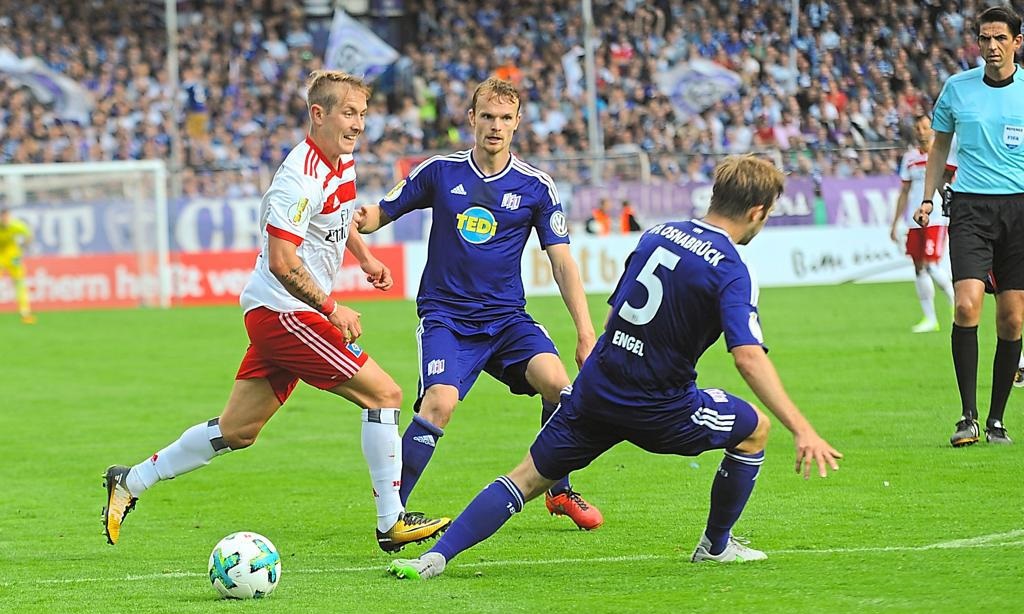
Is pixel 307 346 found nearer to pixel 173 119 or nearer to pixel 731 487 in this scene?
pixel 731 487

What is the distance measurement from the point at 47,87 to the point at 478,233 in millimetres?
25879

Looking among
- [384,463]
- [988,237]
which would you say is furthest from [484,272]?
[988,237]

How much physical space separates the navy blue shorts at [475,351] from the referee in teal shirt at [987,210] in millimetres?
2809

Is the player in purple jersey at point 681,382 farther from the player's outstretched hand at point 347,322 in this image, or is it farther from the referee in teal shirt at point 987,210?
the referee in teal shirt at point 987,210

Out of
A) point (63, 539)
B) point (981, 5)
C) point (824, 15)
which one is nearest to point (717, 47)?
point (824, 15)

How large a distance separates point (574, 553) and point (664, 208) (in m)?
20.7

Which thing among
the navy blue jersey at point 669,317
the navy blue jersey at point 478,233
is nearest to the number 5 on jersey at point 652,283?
the navy blue jersey at point 669,317

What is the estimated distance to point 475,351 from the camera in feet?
25.4

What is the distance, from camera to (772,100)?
30.3 meters

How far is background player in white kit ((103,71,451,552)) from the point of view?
6949 millimetres

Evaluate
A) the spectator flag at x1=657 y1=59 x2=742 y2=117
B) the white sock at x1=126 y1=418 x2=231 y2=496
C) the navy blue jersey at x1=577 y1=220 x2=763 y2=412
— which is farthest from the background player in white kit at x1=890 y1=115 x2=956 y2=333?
the spectator flag at x1=657 y1=59 x2=742 y2=117

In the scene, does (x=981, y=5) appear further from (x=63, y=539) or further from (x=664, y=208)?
(x=63, y=539)

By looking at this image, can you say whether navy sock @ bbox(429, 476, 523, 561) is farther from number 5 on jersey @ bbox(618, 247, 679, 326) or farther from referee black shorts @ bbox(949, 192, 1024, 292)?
referee black shorts @ bbox(949, 192, 1024, 292)

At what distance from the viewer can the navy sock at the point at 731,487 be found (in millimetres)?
6332
